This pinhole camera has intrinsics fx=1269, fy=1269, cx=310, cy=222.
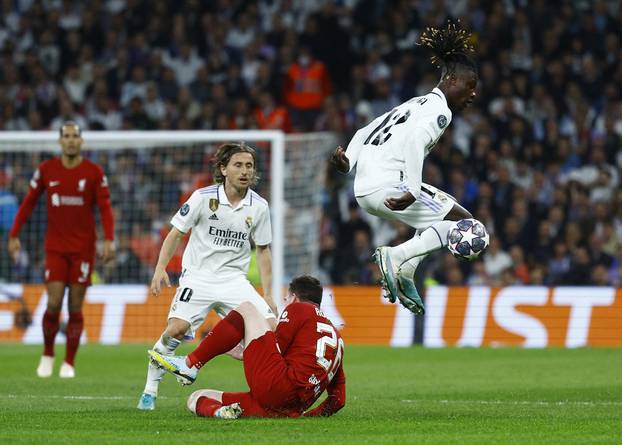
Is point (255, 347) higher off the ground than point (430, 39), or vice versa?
point (430, 39)

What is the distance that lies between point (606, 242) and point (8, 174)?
376 inches

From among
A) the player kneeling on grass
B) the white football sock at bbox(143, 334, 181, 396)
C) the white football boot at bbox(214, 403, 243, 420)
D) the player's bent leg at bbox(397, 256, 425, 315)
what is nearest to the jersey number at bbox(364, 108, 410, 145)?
the player's bent leg at bbox(397, 256, 425, 315)

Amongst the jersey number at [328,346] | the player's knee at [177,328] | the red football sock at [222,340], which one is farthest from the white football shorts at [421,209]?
the player's knee at [177,328]

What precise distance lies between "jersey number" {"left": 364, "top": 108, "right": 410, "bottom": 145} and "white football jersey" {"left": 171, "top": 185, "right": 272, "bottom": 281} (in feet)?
3.71

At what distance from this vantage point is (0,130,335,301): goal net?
65.4ft

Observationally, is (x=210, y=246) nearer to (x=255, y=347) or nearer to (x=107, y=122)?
(x=255, y=347)

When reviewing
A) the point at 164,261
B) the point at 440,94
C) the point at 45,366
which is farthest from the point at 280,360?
the point at 45,366

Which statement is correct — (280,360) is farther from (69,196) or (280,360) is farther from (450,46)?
(69,196)

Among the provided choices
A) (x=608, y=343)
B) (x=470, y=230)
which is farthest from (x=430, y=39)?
(x=608, y=343)

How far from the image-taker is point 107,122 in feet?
74.9

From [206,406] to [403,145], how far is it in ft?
7.93

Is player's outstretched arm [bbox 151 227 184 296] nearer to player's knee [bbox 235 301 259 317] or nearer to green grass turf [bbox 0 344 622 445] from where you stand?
player's knee [bbox 235 301 259 317]

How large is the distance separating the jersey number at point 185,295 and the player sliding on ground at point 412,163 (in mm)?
1489

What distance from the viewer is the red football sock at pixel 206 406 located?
9000 mm
